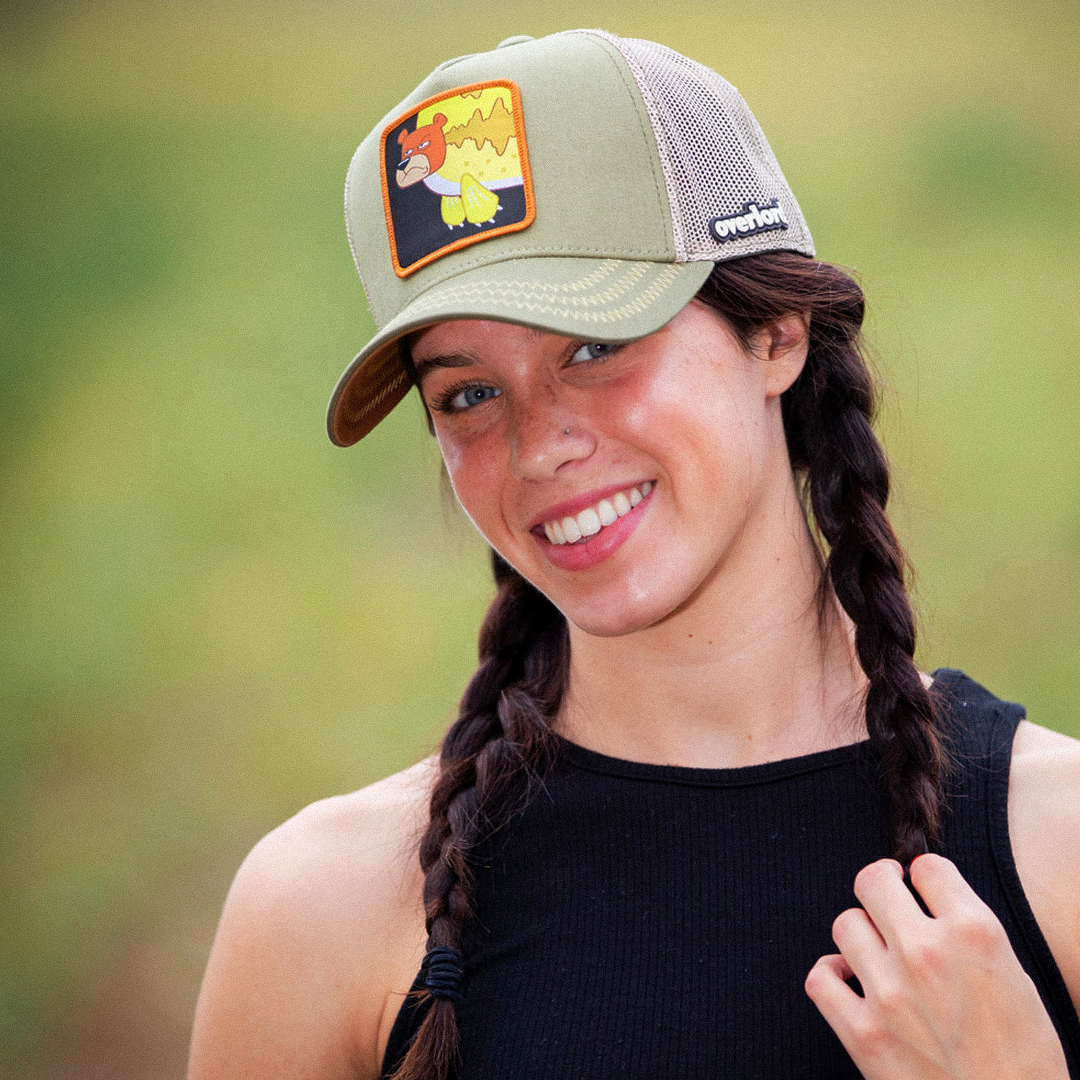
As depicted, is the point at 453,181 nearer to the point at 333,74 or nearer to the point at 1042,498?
the point at 1042,498

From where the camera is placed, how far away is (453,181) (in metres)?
1.23

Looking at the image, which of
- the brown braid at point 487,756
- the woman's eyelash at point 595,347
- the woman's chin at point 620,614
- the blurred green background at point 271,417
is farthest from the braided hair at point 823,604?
the blurred green background at point 271,417

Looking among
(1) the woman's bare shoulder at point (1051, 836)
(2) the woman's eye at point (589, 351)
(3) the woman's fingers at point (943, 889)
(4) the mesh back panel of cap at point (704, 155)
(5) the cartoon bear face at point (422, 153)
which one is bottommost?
(1) the woman's bare shoulder at point (1051, 836)

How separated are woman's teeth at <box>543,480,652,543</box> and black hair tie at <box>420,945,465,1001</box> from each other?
428mm

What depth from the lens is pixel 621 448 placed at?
48.8 inches

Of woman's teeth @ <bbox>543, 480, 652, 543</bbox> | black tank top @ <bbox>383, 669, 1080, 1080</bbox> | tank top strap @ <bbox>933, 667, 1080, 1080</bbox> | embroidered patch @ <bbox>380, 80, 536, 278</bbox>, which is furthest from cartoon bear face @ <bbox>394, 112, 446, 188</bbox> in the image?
tank top strap @ <bbox>933, 667, 1080, 1080</bbox>

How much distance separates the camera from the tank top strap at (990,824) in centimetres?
117

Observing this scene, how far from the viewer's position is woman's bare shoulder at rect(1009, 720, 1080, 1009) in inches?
46.8

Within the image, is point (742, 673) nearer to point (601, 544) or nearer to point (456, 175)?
point (601, 544)

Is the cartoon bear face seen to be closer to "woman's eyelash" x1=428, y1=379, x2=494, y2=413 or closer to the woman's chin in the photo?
"woman's eyelash" x1=428, y1=379, x2=494, y2=413

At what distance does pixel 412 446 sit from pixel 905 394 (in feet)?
4.69

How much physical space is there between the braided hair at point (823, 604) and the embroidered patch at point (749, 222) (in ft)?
0.10

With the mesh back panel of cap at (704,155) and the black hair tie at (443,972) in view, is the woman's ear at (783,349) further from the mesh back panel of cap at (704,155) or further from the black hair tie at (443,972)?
the black hair tie at (443,972)

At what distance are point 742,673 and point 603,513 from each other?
0.79 feet
